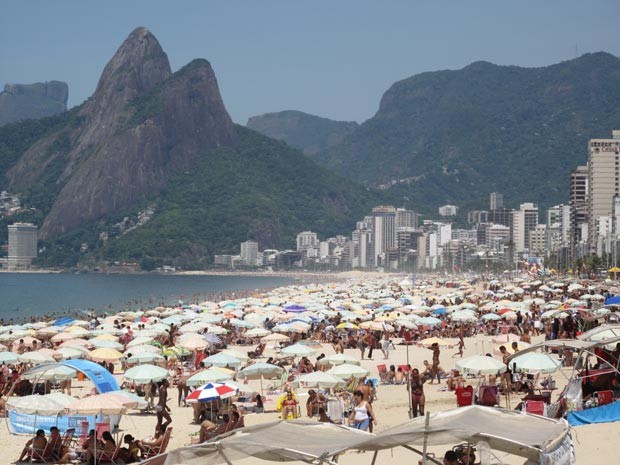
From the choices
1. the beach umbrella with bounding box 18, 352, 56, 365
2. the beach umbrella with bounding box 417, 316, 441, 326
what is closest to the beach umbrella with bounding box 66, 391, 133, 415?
the beach umbrella with bounding box 18, 352, 56, 365

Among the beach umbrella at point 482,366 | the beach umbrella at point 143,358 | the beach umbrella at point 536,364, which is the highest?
the beach umbrella at point 536,364

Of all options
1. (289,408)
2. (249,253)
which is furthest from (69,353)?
(249,253)

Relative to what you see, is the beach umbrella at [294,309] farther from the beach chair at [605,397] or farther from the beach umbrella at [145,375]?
the beach chair at [605,397]

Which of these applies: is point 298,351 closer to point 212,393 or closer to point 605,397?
point 212,393

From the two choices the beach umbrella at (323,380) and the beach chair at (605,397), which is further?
the beach umbrella at (323,380)

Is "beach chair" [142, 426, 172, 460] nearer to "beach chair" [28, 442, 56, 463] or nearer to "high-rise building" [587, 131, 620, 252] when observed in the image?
"beach chair" [28, 442, 56, 463]

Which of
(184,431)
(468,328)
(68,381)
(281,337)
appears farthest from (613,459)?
(468,328)

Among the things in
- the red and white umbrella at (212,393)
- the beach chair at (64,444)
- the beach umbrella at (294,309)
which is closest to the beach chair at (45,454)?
the beach chair at (64,444)
